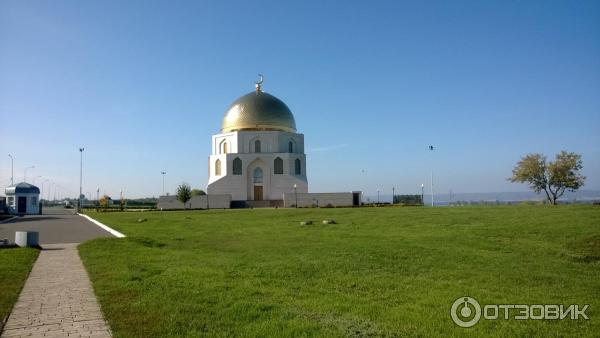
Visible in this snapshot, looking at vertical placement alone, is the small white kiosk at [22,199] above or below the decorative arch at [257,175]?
below

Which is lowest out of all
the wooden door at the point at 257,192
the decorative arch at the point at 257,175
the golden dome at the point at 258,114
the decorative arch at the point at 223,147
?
the wooden door at the point at 257,192

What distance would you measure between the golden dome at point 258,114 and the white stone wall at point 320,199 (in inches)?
406

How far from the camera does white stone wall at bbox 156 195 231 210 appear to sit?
53.4 m

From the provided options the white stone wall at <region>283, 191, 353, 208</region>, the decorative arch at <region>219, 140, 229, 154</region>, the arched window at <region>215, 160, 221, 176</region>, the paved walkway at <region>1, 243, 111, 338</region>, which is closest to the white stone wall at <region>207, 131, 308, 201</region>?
the arched window at <region>215, 160, 221, 176</region>

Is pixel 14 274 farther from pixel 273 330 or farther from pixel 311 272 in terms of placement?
pixel 273 330

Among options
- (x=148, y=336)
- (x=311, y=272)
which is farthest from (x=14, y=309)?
(x=311, y=272)

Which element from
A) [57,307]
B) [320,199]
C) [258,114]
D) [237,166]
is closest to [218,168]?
A: [237,166]

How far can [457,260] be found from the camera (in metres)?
11.2

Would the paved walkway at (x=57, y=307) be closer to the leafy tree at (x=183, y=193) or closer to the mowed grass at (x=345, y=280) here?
the mowed grass at (x=345, y=280)

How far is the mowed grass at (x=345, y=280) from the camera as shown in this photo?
623cm

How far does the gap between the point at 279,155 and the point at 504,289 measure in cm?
4986

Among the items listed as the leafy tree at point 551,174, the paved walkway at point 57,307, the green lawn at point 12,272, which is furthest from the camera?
the leafy tree at point 551,174

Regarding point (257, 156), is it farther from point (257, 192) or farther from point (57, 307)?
point (57, 307)

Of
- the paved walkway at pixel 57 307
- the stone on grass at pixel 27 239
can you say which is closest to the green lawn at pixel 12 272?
the paved walkway at pixel 57 307
